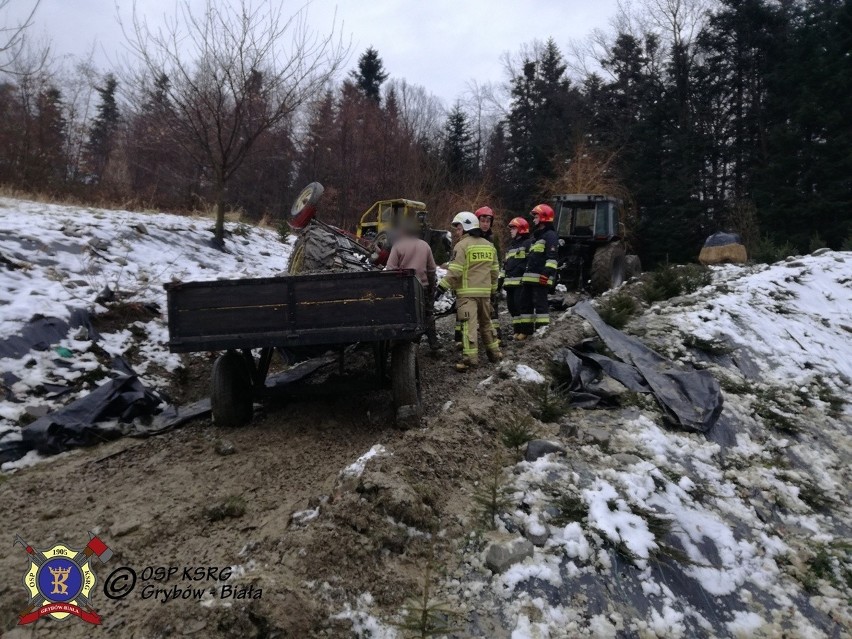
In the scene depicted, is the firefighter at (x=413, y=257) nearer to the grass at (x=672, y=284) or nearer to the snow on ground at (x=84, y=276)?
the snow on ground at (x=84, y=276)

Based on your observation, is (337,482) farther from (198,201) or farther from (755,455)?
(198,201)

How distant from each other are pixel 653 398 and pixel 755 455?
850mm

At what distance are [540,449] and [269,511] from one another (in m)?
1.77

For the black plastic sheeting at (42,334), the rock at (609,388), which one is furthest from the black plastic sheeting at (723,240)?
the black plastic sheeting at (42,334)

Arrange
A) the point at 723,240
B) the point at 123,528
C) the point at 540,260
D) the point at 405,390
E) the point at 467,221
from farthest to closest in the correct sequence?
the point at 723,240, the point at 540,260, the point at 467,221, the point at 405,390, the point at 123,528

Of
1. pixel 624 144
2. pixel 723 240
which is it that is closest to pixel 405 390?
pixel 723 240

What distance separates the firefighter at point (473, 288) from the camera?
6.71 m

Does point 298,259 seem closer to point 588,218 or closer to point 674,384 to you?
point 674,384

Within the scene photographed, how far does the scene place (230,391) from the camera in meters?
5.15

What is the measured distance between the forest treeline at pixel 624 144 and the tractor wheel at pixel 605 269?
10.5m

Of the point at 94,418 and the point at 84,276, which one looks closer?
the point at 94,418

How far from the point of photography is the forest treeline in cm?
2336

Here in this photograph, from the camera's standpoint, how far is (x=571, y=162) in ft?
88.9

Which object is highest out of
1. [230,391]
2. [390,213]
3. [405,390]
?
[390,213]
